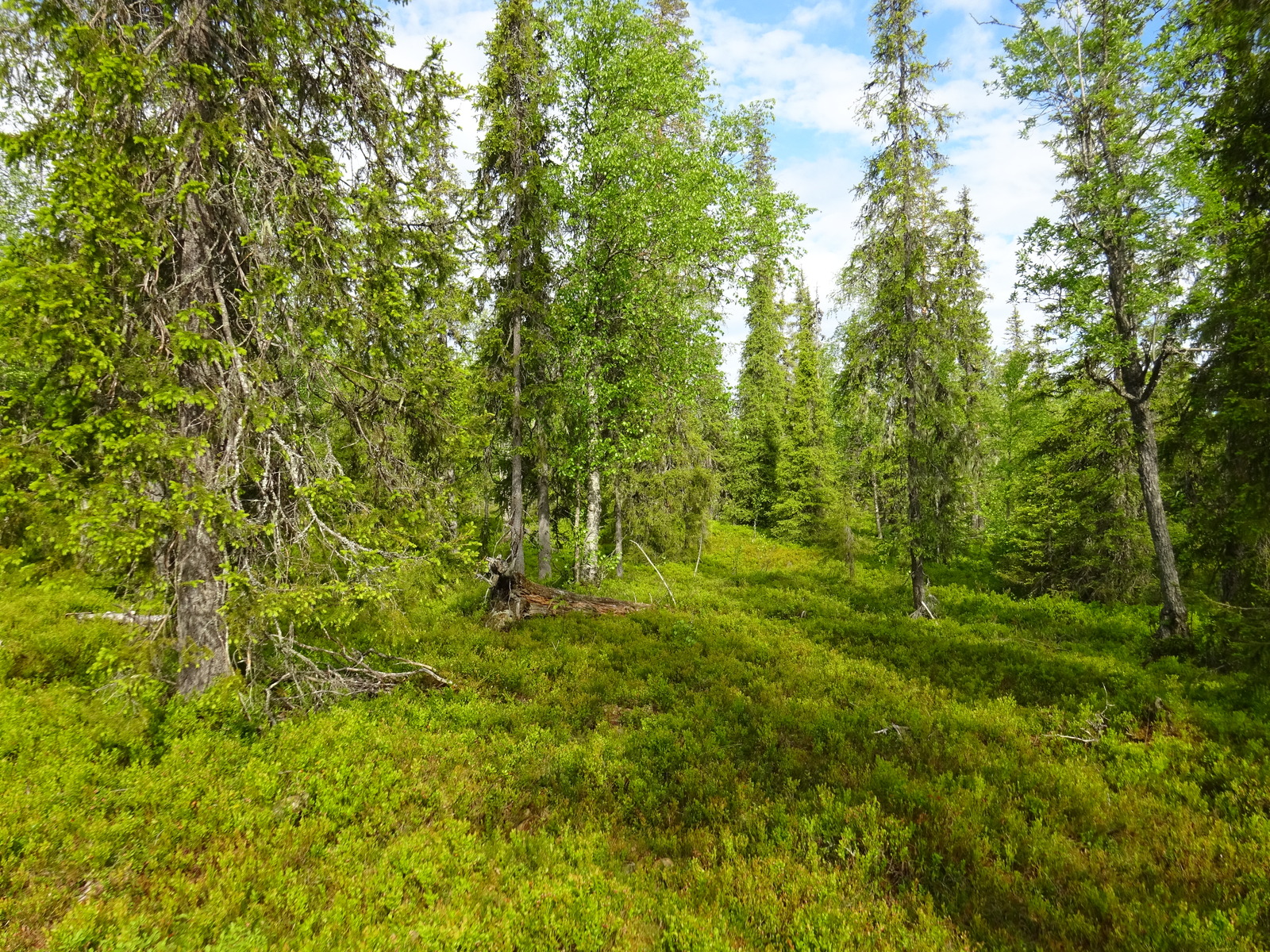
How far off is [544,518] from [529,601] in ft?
12.3

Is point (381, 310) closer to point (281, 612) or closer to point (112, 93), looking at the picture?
point (112, 93)

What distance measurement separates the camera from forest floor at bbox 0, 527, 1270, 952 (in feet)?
14.8

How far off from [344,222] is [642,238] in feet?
24.9

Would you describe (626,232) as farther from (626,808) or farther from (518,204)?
(626,808)

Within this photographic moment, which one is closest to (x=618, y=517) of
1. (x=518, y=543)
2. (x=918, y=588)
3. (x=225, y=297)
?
(x=518, y=543)

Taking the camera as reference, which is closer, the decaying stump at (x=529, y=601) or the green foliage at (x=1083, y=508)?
the decaying stump at (x=529, y=601)

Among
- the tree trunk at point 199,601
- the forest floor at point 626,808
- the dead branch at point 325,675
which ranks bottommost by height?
the forest floor at point 626,808

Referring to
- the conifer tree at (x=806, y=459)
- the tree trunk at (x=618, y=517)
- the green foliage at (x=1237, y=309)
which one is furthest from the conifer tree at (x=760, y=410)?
the green foliage at (x=1237, y=309)

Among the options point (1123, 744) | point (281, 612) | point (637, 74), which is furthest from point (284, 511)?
point (637, 74)

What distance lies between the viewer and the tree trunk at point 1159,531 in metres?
11.3

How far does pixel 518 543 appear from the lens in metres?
13.1

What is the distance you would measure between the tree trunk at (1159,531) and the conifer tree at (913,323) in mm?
3530

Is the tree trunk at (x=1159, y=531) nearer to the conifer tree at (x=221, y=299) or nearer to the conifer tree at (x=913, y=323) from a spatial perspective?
the conifer tree at (x=913, y=323)

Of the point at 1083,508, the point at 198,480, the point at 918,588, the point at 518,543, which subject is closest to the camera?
the point at 198,480
